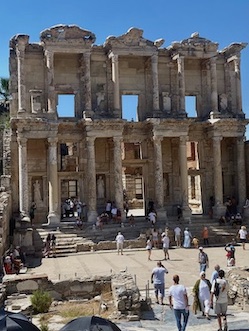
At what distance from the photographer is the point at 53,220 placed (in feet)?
89.2

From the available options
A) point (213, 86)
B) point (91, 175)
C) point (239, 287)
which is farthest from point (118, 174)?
point (239, 287)

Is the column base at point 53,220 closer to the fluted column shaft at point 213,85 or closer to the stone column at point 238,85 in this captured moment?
the fluted column shaft at point 213,85

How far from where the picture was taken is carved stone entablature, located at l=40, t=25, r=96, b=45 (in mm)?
28531

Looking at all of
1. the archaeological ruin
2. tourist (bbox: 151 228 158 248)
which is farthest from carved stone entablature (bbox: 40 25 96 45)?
tourist (bbox: 151 228 158 248)

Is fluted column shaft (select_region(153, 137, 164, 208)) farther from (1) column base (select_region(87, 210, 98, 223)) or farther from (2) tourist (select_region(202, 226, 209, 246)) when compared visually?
(2) tourist (select_region(202, 226, 209, 246))

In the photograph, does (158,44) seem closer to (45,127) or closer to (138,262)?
(45,127)

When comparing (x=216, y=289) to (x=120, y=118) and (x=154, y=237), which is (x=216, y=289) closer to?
(x=154, y=237)

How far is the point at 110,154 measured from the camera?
30.6 meters

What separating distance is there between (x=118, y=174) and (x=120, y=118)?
137 inches

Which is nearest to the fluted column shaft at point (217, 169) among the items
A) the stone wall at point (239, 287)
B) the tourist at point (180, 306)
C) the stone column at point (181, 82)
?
the stone column at point (181, 82)

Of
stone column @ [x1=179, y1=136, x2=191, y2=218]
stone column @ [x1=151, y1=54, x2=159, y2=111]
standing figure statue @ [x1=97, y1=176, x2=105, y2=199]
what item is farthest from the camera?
standing figure statue @ [x1=97, y1=176, x2=105, y2=199]

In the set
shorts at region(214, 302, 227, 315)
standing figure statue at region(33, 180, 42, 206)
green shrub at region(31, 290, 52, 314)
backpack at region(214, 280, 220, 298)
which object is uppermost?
standing figure statue at region(33, 180, 42, 206)

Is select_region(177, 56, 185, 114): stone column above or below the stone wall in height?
above

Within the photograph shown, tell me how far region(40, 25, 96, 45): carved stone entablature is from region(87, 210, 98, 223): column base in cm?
1040
